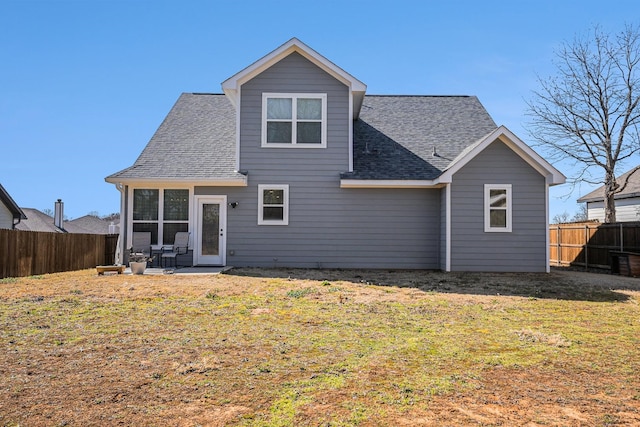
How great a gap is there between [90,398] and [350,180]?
34.6ft

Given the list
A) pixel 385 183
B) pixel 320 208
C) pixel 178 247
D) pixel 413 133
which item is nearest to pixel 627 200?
pixel 413 133

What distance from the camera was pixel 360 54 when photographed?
14875 millimetres

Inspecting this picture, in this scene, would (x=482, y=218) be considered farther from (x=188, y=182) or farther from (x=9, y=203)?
(x=9, y=203)

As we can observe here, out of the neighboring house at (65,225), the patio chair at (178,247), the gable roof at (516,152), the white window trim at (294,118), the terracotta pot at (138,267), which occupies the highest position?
the white window trim at (294,118)

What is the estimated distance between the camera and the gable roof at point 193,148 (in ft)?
44.4

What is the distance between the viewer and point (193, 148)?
15.1 metres

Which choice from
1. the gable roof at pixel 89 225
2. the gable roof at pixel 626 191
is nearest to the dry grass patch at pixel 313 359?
the gable roof at pixel 626 191

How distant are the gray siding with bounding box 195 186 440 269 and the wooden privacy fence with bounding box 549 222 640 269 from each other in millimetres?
6964

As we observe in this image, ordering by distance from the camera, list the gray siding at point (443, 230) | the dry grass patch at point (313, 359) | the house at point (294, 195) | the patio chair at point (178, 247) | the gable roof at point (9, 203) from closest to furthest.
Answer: the dry grass patch at point (313, 359) → the gray siding at point (443, 230) → the patio chair at point (178, 247) → the house at point (294, 195) → the gable roof at point (9, 203)

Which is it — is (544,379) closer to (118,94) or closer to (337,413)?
(337,413)

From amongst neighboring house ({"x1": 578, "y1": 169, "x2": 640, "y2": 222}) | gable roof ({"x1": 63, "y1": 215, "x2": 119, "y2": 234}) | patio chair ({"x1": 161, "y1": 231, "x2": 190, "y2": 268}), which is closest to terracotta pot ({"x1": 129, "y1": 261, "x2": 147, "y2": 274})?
patio chair ({"x1": 161, "y1": 231, "x2": 190, "y2": 268})

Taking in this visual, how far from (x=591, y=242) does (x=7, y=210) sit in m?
29.0

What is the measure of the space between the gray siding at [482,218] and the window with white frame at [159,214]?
8100mm

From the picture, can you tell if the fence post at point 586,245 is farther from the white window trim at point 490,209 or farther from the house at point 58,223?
the house at point 58,223
